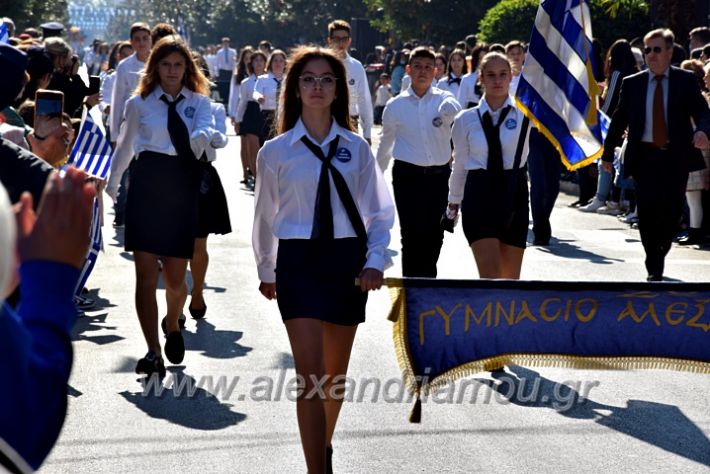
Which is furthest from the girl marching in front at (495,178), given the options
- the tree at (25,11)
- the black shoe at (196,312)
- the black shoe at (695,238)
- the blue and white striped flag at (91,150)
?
the tree at (25,11)

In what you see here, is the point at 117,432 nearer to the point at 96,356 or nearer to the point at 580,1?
the point at 96,356

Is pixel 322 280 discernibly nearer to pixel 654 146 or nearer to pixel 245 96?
pixel 654 146

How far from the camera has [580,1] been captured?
30.1 ft

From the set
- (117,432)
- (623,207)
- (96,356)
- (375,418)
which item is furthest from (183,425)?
(623,207)

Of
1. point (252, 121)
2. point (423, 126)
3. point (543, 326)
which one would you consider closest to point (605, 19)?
point (252, 121)

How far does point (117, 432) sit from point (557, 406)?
241cm

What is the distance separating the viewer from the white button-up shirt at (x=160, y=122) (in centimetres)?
823

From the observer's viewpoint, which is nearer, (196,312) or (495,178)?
(495,178)

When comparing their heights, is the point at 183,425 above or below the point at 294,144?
below

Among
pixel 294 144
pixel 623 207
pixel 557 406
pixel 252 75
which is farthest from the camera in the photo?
pixel 252 75

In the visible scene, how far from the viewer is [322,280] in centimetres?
577

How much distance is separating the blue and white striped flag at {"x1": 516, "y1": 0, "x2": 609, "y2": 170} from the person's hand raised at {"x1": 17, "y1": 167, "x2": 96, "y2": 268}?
695 cm

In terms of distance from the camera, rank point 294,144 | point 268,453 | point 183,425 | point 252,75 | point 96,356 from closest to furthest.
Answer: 1. point 294,144
2. point 268,453
3. point 183,425
4. point 96,356
5. point 252,75

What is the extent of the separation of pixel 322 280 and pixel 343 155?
564mm
